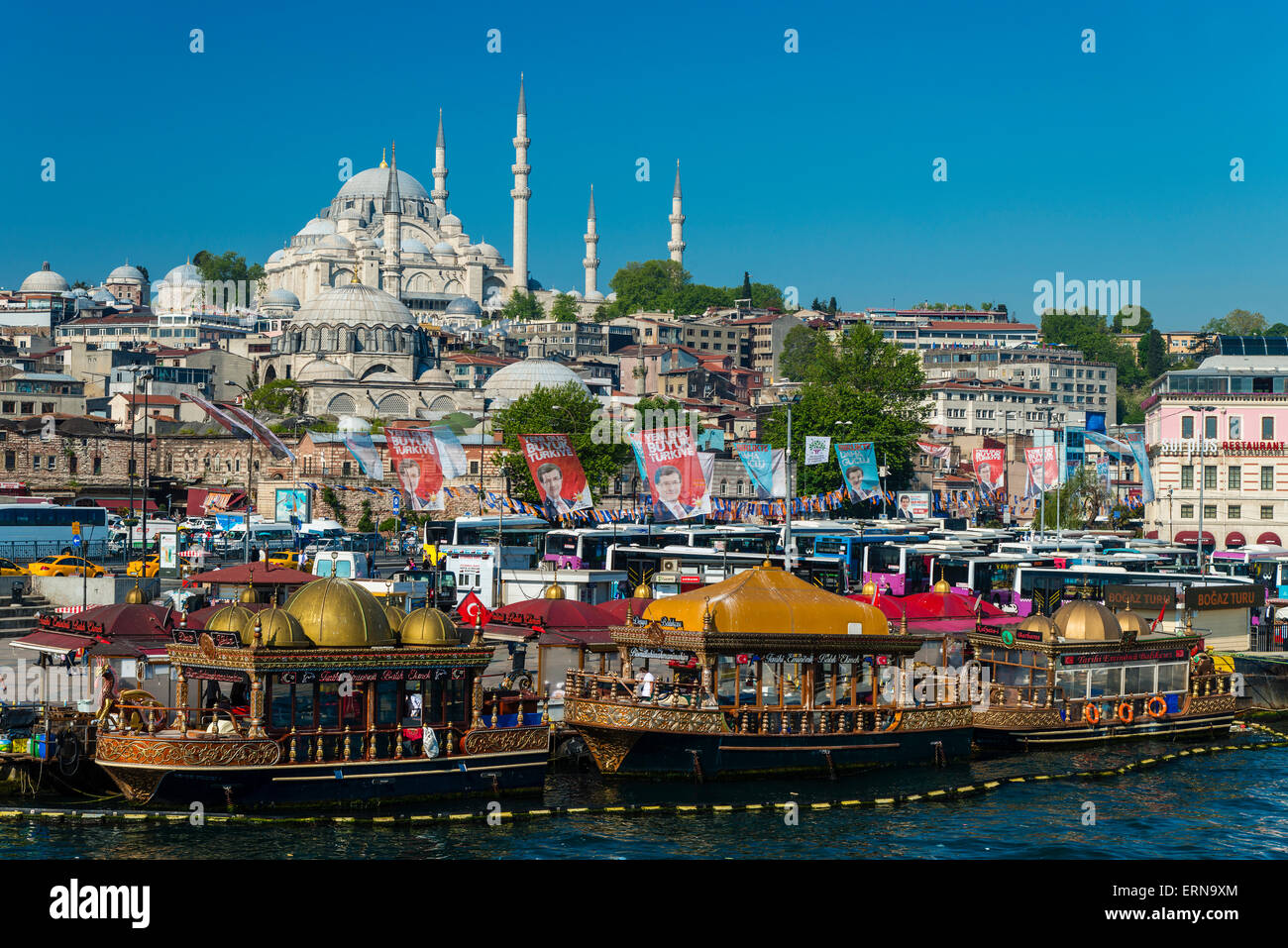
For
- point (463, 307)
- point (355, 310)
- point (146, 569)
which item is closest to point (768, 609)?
point (146, 569)

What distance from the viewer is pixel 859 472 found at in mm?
49844

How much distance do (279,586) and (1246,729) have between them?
1866 cm

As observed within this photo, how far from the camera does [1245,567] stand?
1741 inches

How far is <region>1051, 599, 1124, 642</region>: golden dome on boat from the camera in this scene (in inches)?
953

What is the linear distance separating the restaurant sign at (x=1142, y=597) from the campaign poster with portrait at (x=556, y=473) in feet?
50.2

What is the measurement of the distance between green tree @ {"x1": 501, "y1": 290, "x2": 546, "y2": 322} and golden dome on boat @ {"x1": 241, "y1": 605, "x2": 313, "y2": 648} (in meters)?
128

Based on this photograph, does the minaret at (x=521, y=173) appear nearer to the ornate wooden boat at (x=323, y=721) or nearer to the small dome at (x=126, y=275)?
the small dome at (x=126, y=275)

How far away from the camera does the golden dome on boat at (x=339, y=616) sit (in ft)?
58.9

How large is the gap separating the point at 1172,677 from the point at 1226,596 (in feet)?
23.6

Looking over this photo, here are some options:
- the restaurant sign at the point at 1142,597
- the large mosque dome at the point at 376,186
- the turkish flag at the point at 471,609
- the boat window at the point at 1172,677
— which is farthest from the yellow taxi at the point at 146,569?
the large mosque dome at the point at 376,186

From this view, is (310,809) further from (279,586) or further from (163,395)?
(163,395)

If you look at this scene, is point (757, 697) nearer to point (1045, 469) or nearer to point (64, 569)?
point (64, 569)
